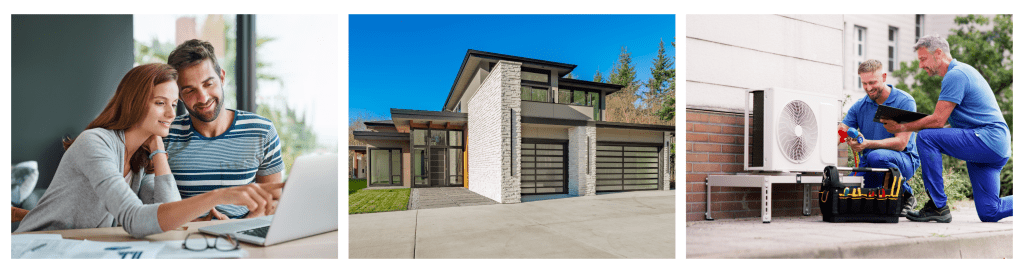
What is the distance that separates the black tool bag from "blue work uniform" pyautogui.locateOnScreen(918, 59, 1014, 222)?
24 centimetres

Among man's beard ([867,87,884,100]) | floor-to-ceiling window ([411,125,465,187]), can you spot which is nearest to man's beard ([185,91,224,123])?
man's beard ([867,87,884,100])

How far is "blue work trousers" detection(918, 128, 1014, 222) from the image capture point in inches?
107

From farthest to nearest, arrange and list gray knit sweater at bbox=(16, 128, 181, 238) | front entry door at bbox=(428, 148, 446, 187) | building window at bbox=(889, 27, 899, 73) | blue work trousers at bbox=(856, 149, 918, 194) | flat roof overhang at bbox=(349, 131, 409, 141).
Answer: flat roof overhang at bbox=(349, 131, 409, 141)
front entry door at bbox=(428, 148, 446, 187)
building window at bbox=(889, 27, 899, 73)
blue work trousers at bbox=(856, 149, 918, 194)
gray knit sweater at bbox=(16, 128, 181, 238)

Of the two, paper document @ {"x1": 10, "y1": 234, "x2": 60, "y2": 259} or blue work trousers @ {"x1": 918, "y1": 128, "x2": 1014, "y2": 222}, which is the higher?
blue work trousers @ {"x1": 918, "y1": 128, "x2": 1014, "y2": 222}

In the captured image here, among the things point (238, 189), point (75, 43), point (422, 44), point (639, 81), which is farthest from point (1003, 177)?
point (75, 43)

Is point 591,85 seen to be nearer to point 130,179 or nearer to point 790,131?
point 790,131

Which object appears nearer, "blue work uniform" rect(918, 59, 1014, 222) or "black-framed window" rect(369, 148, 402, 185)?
"blue work uniform" rect(918, 59, 1014, 222)

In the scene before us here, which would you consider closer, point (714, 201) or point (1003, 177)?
point (714, 201)

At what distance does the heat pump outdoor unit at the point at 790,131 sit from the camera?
2.85 meters

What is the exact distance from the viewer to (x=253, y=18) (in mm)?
2379

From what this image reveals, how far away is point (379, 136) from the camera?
9695 millimetres

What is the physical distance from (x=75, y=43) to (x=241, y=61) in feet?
2.44

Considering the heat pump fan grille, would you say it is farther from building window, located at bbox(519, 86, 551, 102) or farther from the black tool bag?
building window, located at bbox(519, 86, 551, 102)
